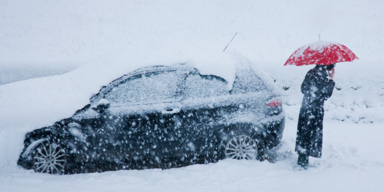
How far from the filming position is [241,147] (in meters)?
3.56

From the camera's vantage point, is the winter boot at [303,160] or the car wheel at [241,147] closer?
the winter boot at [303,160]

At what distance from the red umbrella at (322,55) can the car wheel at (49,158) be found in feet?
10.7

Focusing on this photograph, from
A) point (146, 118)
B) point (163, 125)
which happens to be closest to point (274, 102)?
point (163, 125)

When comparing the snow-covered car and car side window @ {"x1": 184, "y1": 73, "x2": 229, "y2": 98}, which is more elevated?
car side window @ {"x1": 184, "y1": 73, "x2": 229, "y2": 98}

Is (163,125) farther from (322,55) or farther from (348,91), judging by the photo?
(348,91)

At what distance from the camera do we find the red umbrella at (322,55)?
3057mm

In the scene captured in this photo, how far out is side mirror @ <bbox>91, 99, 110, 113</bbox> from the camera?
3.21 meters

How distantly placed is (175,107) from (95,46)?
6566mm

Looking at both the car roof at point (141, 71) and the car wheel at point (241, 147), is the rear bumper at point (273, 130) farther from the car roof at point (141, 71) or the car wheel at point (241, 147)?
the car roof at point (141, 71)

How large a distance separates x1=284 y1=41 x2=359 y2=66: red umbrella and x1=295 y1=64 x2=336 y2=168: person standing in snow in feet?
0.78

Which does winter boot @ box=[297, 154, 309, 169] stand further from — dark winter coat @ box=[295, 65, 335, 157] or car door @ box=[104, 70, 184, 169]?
car door @ box=[104, 70, 184, 169]

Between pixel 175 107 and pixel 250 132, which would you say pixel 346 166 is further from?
pixel 175 107

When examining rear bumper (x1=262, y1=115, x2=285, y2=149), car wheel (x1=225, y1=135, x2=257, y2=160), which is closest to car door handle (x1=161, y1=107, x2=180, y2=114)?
car wheel (x1=225, y1=135, x2=257, y2=160)

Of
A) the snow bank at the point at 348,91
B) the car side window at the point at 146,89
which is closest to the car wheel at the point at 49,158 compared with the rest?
the car side window at the point at 146,89
